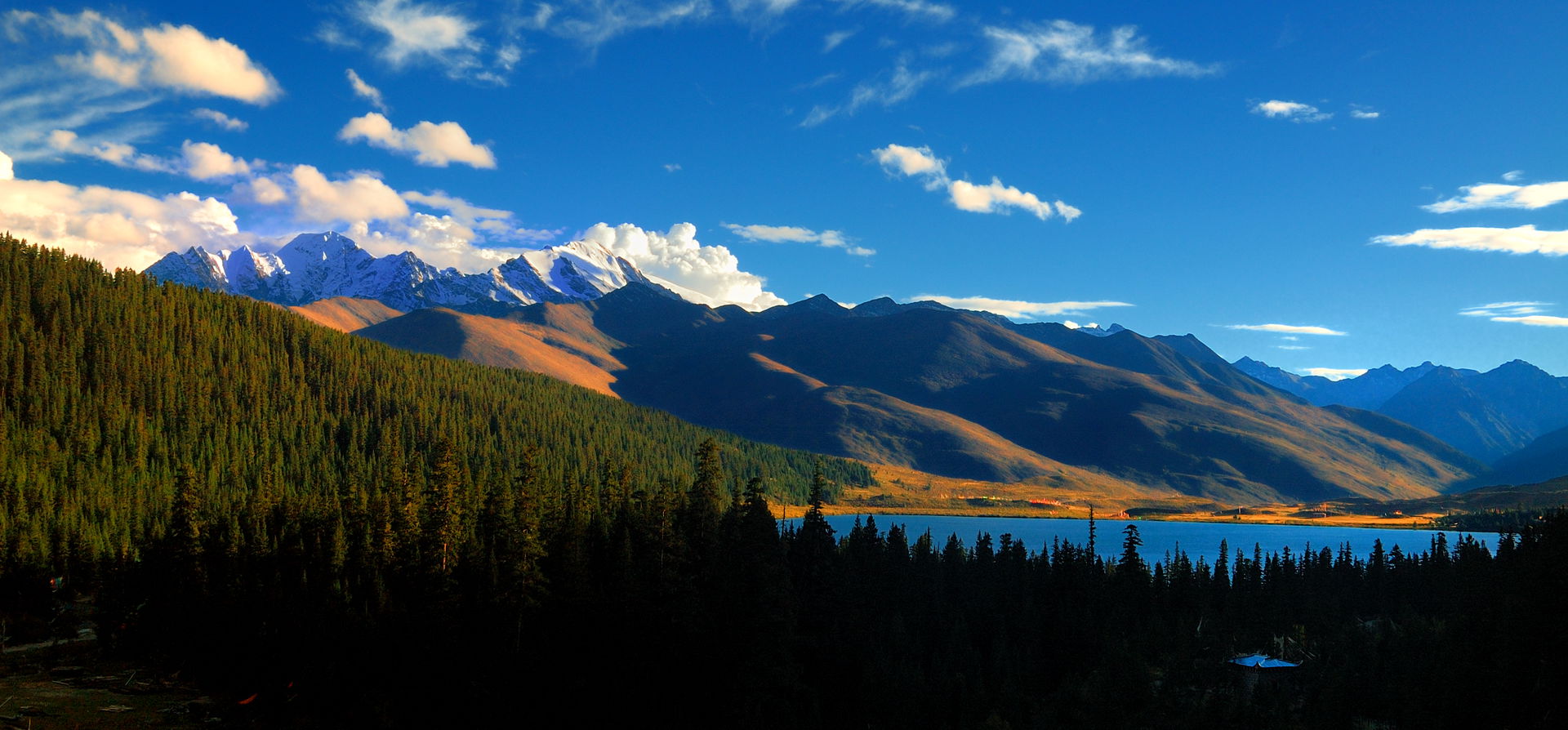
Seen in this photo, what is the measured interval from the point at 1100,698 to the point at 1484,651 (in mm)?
29896

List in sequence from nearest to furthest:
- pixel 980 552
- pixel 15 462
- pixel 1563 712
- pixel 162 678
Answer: pixel 1563 712 < pixel 162 678 < pixel 980 552 < pixel 15 462

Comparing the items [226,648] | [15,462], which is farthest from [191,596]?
[15,462]

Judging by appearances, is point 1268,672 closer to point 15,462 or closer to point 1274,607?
point 1274,607

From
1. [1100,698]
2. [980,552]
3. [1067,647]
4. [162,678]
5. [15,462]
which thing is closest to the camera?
[1100,698]

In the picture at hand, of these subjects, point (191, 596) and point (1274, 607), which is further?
point (1274, 607)

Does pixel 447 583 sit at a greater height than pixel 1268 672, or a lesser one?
greater

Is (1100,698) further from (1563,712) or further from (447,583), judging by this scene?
(447,583)

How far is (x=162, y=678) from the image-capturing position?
3548 inches

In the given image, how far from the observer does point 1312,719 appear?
72.8 m

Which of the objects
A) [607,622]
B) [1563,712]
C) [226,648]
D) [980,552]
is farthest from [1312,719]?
[226,648]

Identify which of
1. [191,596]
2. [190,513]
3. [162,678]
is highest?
[190,513]

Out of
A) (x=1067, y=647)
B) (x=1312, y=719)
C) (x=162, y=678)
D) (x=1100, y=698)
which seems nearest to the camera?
(x=1312, y=719)

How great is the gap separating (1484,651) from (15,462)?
627 ft

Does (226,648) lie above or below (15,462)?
below
